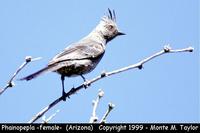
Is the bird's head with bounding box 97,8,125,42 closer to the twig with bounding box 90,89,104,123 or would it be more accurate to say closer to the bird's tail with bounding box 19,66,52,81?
the bird's tail with bounding box 19,66,52,81

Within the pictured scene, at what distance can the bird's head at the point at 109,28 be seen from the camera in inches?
369

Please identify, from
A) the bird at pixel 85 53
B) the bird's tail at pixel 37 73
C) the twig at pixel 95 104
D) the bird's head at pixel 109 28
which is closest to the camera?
the twig at pixel 95 104

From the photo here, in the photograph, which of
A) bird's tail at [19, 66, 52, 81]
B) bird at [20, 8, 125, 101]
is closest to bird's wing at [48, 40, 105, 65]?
bird at [20, 8, 125, 101]

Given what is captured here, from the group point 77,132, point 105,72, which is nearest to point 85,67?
point 105,72

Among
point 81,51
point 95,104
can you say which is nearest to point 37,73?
point 95,104

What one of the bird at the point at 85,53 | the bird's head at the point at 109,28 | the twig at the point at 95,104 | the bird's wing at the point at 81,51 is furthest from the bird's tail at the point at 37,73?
the bird's head at the point at 109,28

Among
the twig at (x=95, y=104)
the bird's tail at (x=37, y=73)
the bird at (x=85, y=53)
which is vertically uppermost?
the bird at (x=85, y=53)

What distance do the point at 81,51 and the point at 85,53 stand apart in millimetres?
94

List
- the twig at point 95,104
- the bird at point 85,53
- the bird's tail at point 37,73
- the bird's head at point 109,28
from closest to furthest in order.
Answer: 1. the twig at point 95,104
2. the bird's tail at point 37,73
3. the bird at point 85,53
4. the bird's head at point 109,28

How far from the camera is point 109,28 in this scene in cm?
942

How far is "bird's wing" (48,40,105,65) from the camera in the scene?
7.03 meters

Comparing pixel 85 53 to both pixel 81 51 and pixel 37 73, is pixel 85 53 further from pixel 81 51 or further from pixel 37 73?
pixel 37 73

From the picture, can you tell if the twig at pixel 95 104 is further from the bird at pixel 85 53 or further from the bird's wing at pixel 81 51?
the bird's wing at pixel 81 51

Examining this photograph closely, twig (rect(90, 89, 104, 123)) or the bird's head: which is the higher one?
the bird's head
